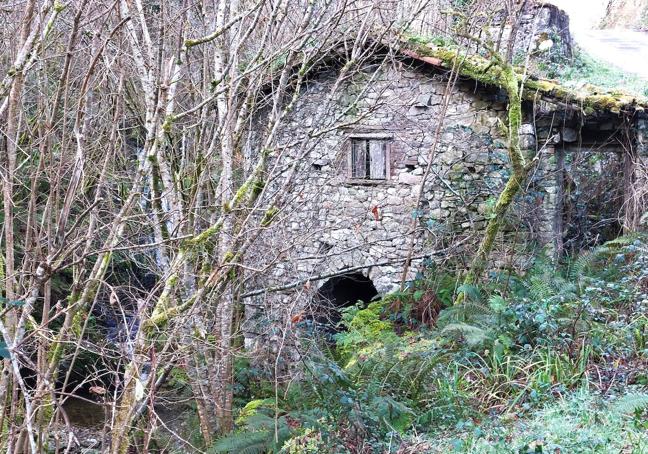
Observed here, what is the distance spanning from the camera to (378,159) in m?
9.75

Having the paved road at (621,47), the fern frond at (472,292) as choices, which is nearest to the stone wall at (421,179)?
the fern frond at (472,292)

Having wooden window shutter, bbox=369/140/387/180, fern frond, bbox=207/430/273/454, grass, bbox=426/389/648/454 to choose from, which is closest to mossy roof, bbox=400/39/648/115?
wooden window shutter, bbox=369/140/387/180

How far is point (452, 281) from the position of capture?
852cm

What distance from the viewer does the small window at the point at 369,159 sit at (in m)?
9.73

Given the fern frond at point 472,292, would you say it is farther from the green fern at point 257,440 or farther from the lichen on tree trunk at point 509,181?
the green fern at point 257,440

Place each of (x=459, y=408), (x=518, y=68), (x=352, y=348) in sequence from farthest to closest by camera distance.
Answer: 1. (x=518, y=68)
2. (x=352, y=348)
3. (x=459, y=408)

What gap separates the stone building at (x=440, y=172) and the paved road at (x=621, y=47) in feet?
13.9

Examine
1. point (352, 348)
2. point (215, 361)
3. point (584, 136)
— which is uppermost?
point (584, 136)

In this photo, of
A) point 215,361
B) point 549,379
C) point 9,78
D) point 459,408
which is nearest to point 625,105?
point 549,379

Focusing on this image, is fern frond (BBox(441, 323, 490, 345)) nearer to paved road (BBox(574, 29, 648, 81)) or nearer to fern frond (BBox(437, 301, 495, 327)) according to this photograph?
fern frond (BBox(437, 301, 495, 327))

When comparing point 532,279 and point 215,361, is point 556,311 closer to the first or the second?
point 532,279

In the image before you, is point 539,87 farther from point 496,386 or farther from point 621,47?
point 621,47

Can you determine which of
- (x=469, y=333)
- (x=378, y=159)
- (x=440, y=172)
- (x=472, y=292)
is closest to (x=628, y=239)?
(x=472, y=292)

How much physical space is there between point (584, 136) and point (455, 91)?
5.62ft
